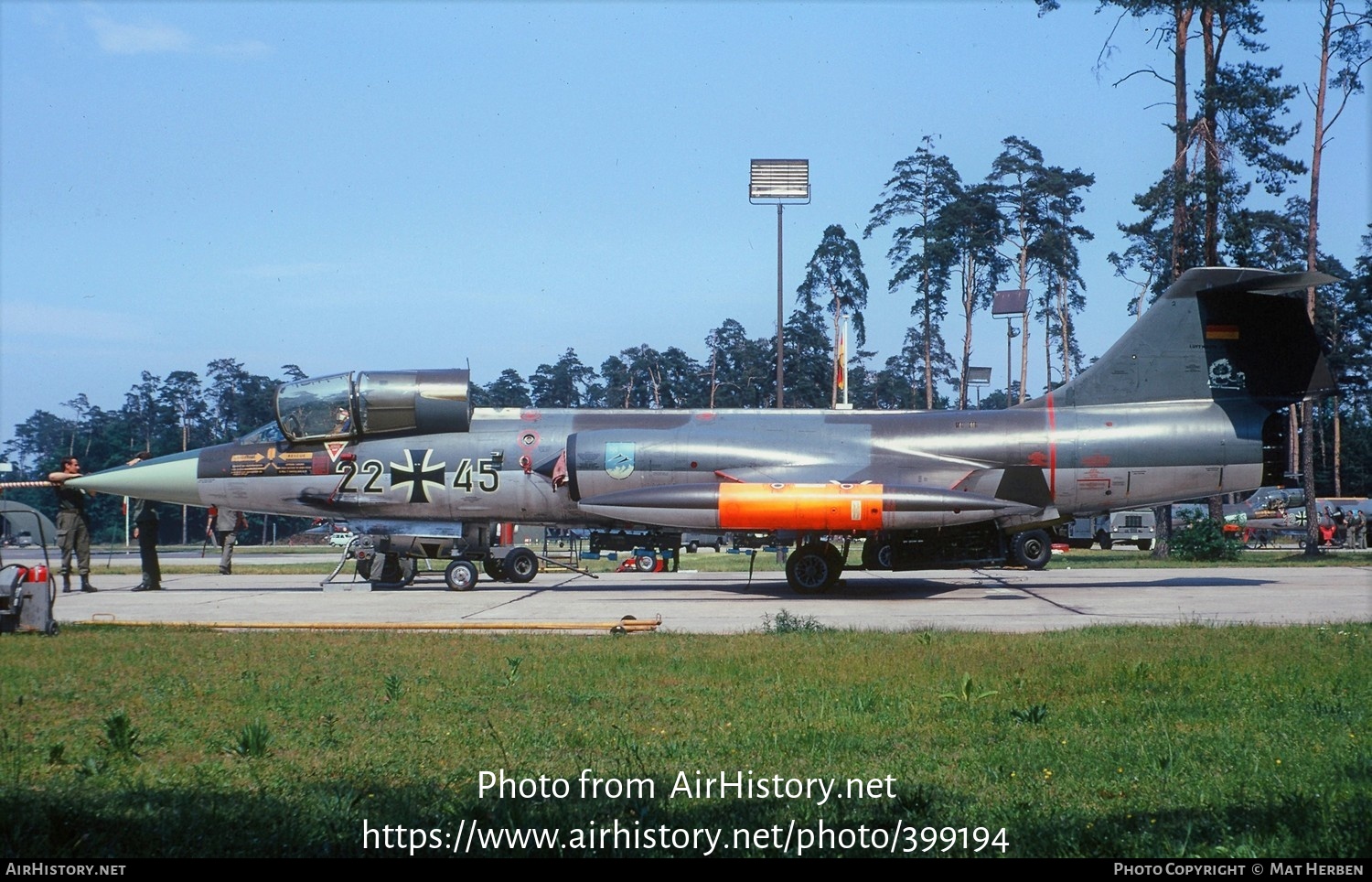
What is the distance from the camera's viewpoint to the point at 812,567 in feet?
55.8

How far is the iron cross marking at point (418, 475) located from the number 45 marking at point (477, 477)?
0.27 meters

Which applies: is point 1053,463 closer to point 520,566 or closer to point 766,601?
point 766,601

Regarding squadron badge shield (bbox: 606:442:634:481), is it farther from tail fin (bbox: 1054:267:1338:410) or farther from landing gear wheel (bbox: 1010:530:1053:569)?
landing gear wheel (bbox: 1010:530:1053:569)

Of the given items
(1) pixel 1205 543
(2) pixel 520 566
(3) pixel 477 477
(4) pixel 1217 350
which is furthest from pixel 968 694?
(1) pixel 1205 543

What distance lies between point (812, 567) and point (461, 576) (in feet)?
19.7

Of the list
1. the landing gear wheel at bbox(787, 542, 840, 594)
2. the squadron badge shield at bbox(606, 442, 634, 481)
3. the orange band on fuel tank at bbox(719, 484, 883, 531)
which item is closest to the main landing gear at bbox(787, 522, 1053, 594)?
the landing gear wheel at bbox(787, 542, 840, 594)

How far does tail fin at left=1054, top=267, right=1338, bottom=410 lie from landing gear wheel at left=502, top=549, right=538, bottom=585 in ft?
32.9

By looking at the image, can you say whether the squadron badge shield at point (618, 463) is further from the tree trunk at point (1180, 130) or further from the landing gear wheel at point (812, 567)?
the tree trunk at point (1180, 130)

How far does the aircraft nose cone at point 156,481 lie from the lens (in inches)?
714

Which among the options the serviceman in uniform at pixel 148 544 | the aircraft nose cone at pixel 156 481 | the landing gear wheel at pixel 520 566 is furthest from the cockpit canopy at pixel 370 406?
the landing gear wheel at pixel 520 566

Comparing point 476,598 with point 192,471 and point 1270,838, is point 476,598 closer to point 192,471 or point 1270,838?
point 192,471

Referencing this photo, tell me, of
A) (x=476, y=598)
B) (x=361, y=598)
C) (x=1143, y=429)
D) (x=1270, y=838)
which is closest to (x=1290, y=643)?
(x=1270, y=838)

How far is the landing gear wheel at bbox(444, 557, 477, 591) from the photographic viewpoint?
61.3 feet

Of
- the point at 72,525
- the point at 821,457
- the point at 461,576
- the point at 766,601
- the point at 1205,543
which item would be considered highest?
the point at 821,457
